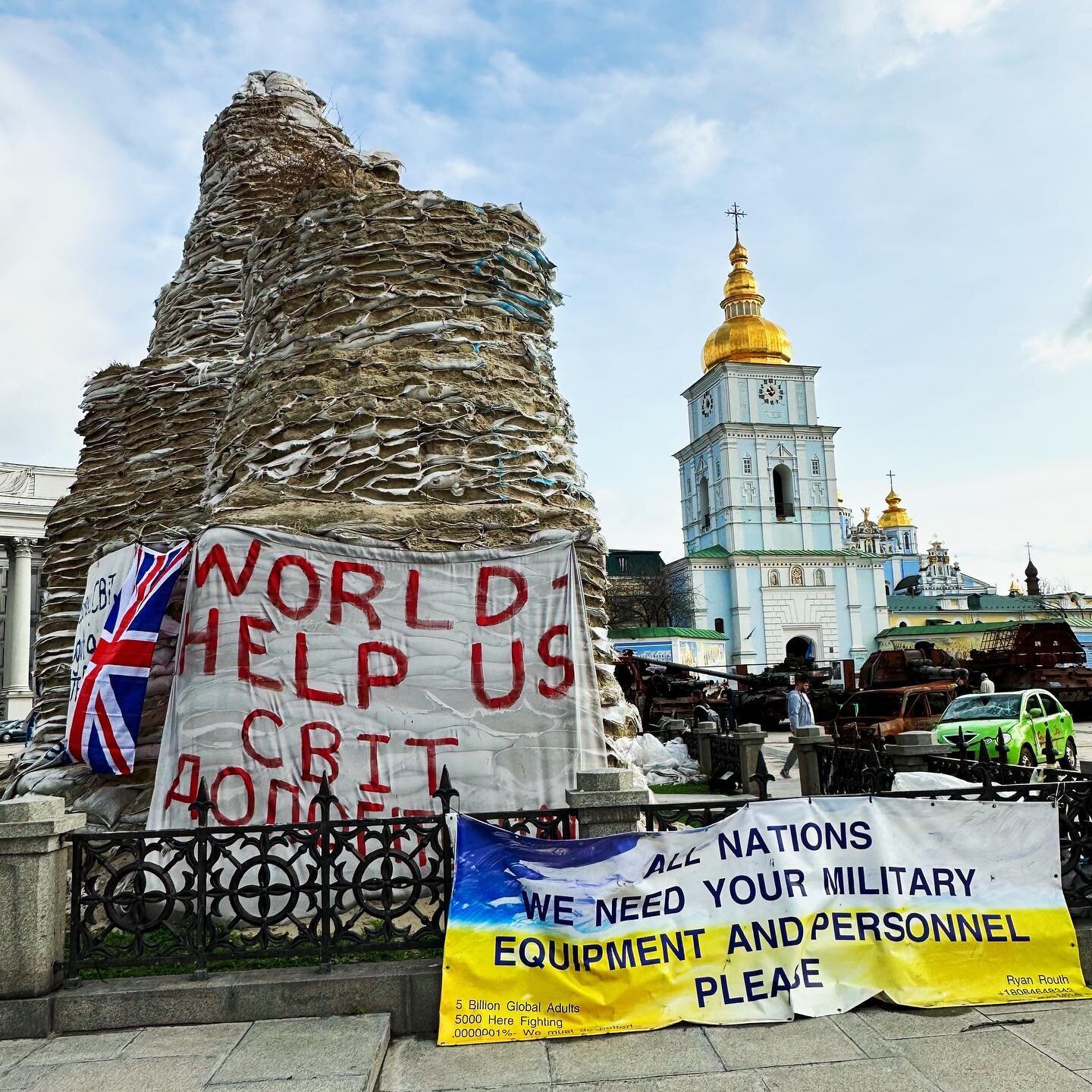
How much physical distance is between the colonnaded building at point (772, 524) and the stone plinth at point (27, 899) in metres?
53.8

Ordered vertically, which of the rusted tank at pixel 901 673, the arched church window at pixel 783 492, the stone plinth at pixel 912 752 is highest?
the arched church window at pixel 783 492

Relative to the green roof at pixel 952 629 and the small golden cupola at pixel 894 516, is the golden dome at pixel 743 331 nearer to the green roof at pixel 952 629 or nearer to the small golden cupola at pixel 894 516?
the green roof at pixel 952 629

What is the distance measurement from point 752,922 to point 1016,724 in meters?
10.1

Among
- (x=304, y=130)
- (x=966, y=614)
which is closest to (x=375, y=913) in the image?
(x=304, y=130)

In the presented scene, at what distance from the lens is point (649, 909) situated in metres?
4.43

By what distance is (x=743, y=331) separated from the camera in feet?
205

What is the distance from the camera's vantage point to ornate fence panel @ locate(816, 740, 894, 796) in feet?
20.9

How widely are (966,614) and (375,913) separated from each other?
74.8 metres

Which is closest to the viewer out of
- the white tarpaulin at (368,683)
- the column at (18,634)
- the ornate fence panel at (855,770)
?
the white tarpaulin at (368,683)

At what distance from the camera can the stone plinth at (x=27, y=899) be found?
4.18m

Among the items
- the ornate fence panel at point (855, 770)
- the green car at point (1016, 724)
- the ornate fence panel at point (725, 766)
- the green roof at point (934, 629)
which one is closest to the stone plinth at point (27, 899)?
the ornate fence panel at point (855, 770)

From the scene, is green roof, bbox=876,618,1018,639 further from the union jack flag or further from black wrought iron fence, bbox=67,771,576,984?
black wrought iron fence, bbox=67,771,576,984

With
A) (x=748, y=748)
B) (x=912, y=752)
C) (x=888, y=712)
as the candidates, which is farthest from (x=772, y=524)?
(x=912, y=752)

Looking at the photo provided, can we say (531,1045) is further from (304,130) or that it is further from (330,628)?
(304,130)
